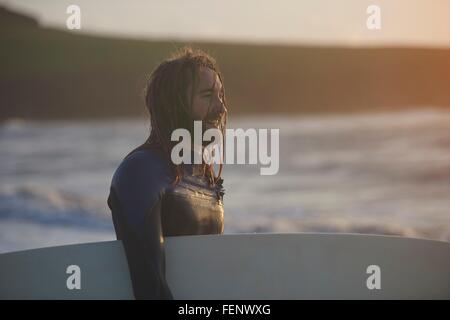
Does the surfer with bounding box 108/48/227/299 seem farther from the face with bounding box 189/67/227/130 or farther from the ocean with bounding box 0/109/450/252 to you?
the ocean with bounding box 0/109/450/252

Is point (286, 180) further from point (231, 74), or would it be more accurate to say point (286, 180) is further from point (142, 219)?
point (142, 219)

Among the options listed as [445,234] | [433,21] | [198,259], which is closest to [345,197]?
[445,234]

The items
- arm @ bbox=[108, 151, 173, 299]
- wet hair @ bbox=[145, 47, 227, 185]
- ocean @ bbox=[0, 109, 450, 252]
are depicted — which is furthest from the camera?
ocean @ bbox=[0, 109, 450, 252]

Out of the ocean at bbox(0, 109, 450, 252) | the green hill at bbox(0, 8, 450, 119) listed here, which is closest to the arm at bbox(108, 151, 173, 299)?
the green hill at bbox(0, 8, 450, 119)

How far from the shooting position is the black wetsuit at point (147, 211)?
1672 mm

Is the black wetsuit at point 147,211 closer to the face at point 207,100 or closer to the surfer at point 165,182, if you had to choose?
the surfer at point 165,182

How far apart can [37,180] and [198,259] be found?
202cm

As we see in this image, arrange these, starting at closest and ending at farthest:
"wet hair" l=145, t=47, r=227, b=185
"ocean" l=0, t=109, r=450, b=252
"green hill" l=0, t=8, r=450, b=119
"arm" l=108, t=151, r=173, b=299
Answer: "arm" l=108, t=151, r=173, b=299, "wet hair" l=145, t=47, r=227, b=185, "green hill" l=0, t=8, r=450, b=119, "ocean" l=0, t=109, r=450, b=252

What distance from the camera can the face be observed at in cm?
181

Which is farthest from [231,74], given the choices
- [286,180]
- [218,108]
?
[218,108]

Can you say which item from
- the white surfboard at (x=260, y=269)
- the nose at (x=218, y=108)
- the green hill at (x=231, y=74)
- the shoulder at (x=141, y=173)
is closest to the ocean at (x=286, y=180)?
the green hill at (x=231, y=74)

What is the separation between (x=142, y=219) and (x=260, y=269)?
0.34m

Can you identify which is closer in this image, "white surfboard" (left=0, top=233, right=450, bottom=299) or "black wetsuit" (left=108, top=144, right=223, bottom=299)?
"black wetsuit" (left=108, top=144, right=223, bottom=299)

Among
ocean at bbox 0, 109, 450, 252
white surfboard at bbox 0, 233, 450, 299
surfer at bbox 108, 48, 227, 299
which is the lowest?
white surfboard at bbox 0, 233, 450, 299
